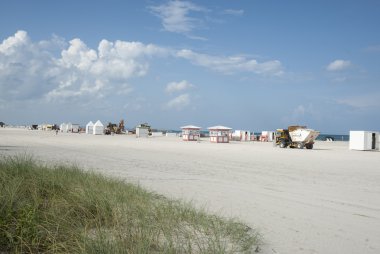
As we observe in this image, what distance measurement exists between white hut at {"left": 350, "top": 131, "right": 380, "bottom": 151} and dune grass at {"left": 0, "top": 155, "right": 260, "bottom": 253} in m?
30.4

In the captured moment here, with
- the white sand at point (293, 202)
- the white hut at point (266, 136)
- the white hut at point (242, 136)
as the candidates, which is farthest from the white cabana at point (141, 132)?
the white sand at point (293, 202)

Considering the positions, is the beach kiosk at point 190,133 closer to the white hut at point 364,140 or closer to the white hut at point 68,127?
the white hut at point 364,140

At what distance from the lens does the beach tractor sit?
3241cm

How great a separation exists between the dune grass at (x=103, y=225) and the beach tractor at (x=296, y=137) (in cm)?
2809

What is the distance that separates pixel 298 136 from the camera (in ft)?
109

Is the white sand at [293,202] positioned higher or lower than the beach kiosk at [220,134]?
lower

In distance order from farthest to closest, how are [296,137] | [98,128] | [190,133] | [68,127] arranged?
[68,127] < [98,128] < [190,133] < [296,137]

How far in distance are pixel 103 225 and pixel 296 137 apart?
3038 centimetres

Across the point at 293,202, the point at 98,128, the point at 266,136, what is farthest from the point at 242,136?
the point at 293,202

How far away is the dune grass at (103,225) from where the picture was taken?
3.85m

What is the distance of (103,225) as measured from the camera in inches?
187

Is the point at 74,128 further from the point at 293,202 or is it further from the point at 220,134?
the point at 293,202

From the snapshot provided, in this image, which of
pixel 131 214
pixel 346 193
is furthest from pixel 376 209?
pixel 131 214

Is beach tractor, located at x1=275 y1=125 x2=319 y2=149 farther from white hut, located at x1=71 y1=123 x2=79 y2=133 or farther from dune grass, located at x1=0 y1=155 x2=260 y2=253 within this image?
white hut, located at x1=71 y1=123 x2=79 y2=133
